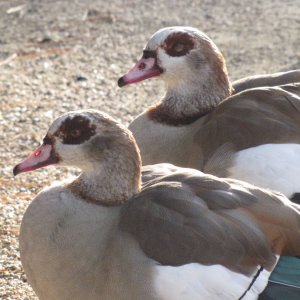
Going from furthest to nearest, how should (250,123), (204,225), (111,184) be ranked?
(250,123) < (111,184) < (204,225)

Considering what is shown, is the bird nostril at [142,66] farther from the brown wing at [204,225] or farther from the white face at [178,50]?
the brown wing at [204,225]

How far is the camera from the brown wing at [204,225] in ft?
12.8

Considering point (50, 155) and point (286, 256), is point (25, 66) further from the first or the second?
point (286, 256)

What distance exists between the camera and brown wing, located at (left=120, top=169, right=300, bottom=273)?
389 centimetres

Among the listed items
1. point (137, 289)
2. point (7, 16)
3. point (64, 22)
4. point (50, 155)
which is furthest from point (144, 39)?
point (137, 289)

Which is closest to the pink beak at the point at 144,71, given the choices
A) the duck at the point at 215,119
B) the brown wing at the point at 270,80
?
the duck at the point at 215,119

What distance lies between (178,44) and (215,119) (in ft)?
2.20

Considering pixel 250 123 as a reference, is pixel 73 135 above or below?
above

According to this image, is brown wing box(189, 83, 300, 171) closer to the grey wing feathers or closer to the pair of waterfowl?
the pair of waterfowl

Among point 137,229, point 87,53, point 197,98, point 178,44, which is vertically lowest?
point 87,53

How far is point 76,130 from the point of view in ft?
14.2

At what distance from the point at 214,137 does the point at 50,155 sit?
1.25m

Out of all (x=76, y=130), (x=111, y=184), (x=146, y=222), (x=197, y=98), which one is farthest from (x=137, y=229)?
(x=197, y=98)

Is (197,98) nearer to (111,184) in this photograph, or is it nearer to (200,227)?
(111,184)
